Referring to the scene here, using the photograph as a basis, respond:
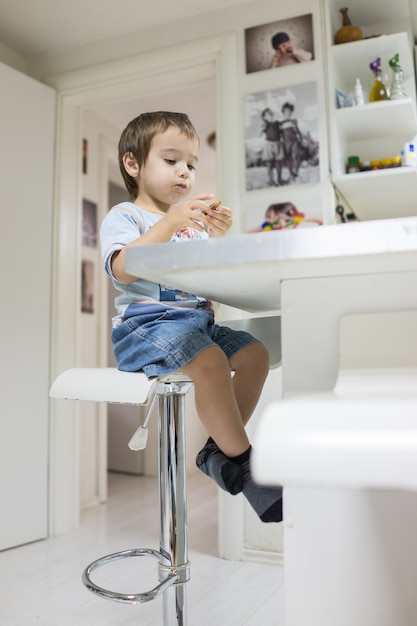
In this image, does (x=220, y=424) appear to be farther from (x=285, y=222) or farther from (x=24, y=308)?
(x=24, y=308)

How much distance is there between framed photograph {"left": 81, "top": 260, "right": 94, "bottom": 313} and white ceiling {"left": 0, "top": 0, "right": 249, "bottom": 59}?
1.17m

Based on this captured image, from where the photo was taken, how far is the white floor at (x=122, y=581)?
1573 mm

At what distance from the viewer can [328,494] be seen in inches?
26.9

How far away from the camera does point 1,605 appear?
5.47ft

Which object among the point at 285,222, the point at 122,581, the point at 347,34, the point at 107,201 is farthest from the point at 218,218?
the point at 107,201

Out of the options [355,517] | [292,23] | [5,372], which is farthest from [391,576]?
[292,23]

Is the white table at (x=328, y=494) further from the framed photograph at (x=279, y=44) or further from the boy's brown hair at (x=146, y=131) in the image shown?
the framed photograph at (x=279, y=44)

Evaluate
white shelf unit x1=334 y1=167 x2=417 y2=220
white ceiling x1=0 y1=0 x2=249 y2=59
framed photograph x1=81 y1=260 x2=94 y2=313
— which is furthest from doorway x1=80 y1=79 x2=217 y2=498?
Result: white shelf unit x1=334 y1=167 x2=417 y2=220

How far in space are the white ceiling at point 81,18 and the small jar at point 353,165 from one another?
0.83m

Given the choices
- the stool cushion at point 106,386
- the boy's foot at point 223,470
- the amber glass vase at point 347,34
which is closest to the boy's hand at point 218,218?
the stool cushion at point 106,386

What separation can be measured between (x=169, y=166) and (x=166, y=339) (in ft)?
1.48

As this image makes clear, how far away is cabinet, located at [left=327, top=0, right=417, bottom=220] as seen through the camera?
208 cm

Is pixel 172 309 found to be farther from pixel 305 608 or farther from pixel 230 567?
pixel 230 567

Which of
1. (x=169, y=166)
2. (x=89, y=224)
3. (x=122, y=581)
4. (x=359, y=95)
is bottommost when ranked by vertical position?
(x=122, y=581)
